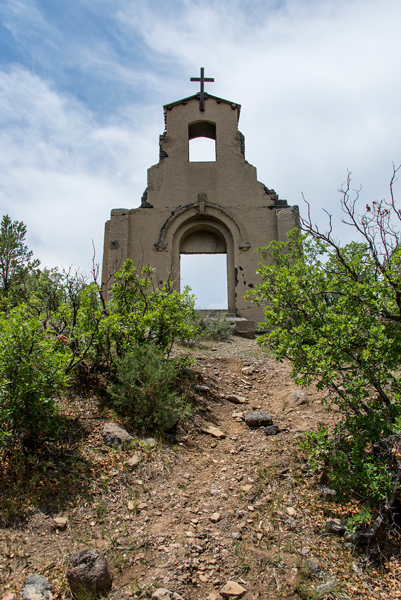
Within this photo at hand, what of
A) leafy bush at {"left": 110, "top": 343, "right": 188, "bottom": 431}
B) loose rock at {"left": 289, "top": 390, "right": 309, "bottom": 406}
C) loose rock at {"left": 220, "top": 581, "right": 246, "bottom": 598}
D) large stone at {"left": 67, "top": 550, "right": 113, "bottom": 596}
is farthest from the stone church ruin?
large stone at {"left": 67, "top": 550, "right": 113, "bottom": 596}

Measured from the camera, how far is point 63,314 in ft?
22.2

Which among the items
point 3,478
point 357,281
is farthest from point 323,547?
point 3,478

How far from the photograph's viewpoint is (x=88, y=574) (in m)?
3.53

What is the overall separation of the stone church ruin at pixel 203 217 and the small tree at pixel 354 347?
7.21 m

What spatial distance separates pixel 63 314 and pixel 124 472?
2699mm

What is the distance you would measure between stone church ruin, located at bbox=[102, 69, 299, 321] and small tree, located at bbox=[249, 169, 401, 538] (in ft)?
23.6

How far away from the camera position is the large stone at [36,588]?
3443 millimetres

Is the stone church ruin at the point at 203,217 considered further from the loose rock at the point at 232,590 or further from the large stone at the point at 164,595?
the large stone at the point at 164,595

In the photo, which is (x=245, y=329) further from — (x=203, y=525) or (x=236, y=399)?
(x=203, y=525)

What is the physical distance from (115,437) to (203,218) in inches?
347

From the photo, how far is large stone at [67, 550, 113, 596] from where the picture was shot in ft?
11.5

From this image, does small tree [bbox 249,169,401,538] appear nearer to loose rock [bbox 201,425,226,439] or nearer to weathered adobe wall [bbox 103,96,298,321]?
loose rock [bbox 201,425,226,439]

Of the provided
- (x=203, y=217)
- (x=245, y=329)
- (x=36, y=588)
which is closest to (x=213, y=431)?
(x=36, y=588)

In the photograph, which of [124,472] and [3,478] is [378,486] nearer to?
[124,472]
